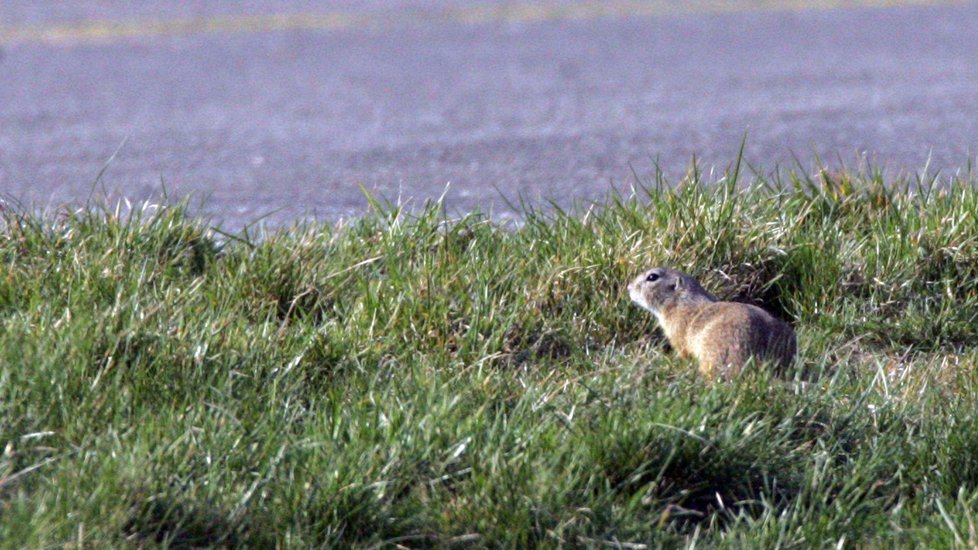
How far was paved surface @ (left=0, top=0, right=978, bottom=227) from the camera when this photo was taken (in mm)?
6513

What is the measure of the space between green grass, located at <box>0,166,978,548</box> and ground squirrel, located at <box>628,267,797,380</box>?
0.30 ft

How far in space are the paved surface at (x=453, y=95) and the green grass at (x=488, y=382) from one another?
70 centimetres

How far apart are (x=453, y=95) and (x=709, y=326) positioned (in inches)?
207

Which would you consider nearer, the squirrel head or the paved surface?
the squirrel head

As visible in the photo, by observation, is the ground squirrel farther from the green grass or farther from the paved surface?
the paved surface

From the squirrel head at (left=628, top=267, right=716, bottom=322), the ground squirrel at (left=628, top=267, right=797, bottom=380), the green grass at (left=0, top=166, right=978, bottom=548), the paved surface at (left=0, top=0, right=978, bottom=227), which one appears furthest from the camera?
the paved surface at (left=0, top=0, right=978, bottom=227)

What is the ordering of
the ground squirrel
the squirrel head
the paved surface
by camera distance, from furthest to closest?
the paved surface < the squirrel head < the ground squirrel

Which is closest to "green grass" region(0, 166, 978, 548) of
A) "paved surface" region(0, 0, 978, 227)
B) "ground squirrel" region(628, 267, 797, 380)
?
"ground squirrel" region(628, 267, 797, 380)

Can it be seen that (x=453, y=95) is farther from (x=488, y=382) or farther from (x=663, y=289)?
(x=488, y=382)

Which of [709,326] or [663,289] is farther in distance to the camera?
[663,289]

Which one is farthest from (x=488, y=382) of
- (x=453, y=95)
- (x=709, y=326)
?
(x=453, y=95)

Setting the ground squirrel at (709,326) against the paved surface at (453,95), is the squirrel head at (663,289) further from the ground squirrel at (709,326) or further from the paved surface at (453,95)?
the paved surface at (453,95)

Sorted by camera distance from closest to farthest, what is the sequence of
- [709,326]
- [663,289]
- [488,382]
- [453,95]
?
[488,382], [709,326], [663,289], [453,95]

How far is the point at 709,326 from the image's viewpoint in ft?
12.9
